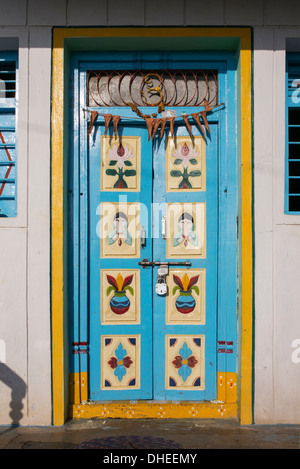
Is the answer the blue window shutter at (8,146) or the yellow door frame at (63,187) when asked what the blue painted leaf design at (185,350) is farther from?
the blue window shutter at (8,146)

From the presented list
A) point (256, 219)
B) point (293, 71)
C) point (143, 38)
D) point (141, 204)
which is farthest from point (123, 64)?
point (256, 219)

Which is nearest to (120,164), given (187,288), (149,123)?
(149,123)

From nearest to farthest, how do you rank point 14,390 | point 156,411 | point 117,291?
point 14,390 → point 156,411 → point 117,291

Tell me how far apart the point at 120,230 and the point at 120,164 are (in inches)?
23.2

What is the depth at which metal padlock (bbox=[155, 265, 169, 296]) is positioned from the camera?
4.03 metres

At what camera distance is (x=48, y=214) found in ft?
12.6

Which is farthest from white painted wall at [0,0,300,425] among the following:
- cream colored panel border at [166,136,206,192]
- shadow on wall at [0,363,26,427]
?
cream colored panel border at [166,136,206,192]

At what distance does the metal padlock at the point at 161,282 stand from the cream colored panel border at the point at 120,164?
748 millimetres

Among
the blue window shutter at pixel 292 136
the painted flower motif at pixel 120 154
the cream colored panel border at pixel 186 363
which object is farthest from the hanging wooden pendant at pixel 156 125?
the cream colored panel border at pixel 186 363

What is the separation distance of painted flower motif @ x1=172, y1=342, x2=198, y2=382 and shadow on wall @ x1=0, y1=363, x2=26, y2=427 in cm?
133

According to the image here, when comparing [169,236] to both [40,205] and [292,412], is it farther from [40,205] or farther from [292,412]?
[292,412]

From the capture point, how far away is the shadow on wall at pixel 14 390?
151 inches

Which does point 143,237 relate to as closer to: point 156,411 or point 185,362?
point 185,362

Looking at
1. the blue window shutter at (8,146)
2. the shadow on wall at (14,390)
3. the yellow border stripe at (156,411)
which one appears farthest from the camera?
the blue window shutter at (8,146)
